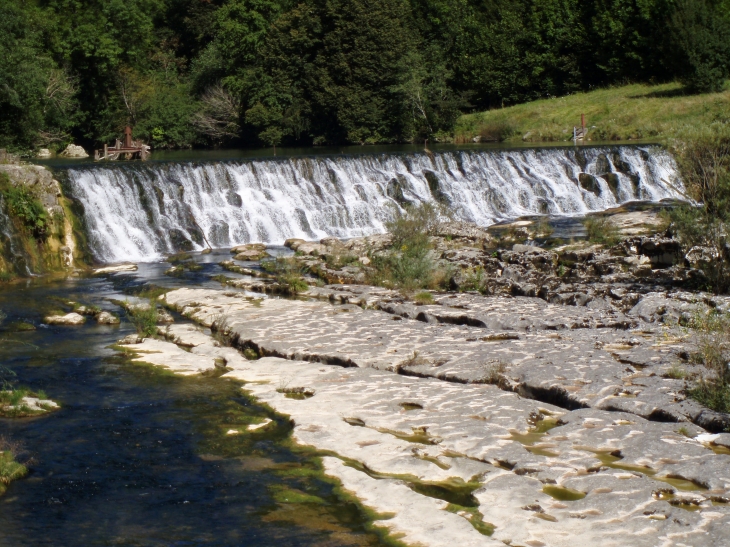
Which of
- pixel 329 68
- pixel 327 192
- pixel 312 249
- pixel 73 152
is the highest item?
pixel 329 68

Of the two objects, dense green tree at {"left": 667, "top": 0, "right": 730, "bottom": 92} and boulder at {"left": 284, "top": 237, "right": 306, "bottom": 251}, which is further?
dense green tree at {"left": 667, "top": 0, "right": 730, "bottom": 92}

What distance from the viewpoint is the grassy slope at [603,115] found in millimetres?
40406

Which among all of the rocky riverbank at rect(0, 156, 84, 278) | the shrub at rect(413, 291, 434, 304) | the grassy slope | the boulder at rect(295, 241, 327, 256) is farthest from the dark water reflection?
the grassy slope

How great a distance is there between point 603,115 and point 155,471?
3843 cm

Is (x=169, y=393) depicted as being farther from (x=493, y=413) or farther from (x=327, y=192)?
(x=327, y=192)

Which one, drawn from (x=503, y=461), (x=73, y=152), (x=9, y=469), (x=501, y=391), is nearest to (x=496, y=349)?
(x=501, y=391)

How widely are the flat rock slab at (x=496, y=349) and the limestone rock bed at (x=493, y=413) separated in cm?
3

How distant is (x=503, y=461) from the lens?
742 cm

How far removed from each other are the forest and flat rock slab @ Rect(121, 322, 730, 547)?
119 ft

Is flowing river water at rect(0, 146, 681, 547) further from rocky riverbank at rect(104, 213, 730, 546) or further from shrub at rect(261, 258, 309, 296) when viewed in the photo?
shrub at rect(261, 258, 309, 296)

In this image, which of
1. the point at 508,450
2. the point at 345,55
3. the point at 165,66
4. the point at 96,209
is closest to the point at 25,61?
the point at 96,209

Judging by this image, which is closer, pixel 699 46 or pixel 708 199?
pixel 708 199

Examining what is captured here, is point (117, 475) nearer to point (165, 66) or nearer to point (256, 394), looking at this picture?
point (256, 394)

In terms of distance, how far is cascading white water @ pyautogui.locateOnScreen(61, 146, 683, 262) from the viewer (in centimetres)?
2272
